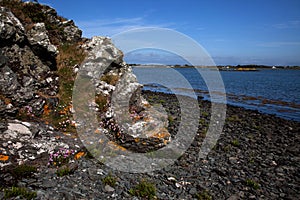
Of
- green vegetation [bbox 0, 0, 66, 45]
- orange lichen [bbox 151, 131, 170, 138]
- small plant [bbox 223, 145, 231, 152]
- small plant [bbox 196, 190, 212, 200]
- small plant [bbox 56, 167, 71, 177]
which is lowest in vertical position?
small plant [bbox 223, 145, 231, 152]

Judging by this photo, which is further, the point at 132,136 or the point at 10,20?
the point at 10,20

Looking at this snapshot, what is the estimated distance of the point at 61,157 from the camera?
9.55 m

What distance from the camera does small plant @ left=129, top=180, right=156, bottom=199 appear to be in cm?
830

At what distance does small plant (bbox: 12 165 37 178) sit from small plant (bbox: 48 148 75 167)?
0.81m

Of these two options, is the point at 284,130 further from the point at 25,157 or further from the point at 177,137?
the point at 25,157

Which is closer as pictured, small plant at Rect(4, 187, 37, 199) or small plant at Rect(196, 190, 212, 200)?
small plant at Rect(4, 187, 37, 199)

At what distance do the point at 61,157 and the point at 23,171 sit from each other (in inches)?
65.7

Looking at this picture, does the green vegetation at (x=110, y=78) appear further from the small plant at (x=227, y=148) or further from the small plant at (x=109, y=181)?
the small plant at (x=227, y=148)

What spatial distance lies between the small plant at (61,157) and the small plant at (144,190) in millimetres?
3251

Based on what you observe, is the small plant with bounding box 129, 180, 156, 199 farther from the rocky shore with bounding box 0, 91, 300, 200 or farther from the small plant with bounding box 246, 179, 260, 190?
the small plant with bounding box 246, 179, 260, 190

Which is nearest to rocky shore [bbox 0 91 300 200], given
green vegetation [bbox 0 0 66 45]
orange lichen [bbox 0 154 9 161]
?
orange lichen [bbox 0 154 9 161]

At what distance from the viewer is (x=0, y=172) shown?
25.6ft

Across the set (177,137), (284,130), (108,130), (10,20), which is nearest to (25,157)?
(108,130)

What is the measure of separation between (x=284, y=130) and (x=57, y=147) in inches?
864
